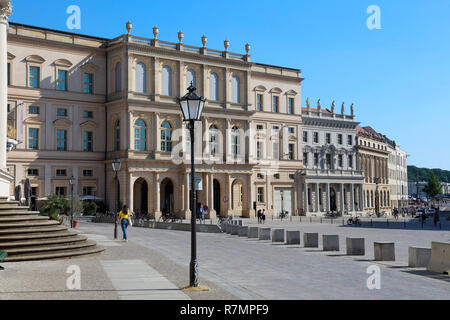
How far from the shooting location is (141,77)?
205 ft

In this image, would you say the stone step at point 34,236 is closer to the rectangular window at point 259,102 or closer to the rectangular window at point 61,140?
the rectangular window at point 61,140

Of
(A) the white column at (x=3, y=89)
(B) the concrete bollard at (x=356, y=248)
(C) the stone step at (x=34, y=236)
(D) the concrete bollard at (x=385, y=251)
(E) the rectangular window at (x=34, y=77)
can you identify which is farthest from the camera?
(E) the rectangular window at (x=34, y=77)

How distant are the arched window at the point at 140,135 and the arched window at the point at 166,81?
482 centimetres

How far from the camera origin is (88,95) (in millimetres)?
62469

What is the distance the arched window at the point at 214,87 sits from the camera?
68.1 metres

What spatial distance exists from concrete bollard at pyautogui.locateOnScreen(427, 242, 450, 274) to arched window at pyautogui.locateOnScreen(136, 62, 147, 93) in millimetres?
49915

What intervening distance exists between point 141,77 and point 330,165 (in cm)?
3878

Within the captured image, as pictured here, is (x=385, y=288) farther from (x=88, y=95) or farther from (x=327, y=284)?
(x=88, y=95)

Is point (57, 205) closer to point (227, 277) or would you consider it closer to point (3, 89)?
point (3, 89)

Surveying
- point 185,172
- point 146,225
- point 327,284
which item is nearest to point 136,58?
point 185,172

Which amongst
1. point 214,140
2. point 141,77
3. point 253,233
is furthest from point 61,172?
point 253,233

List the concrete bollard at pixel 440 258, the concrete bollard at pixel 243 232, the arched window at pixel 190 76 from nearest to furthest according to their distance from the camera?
the concrete bollard at pixel 440 258 < the concrete bollard at pixel 243 232 < the arched window at pixel 190 76

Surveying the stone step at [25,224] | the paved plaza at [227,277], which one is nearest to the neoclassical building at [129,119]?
the stone step at [25,224]

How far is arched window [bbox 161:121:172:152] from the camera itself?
63.9 meters
